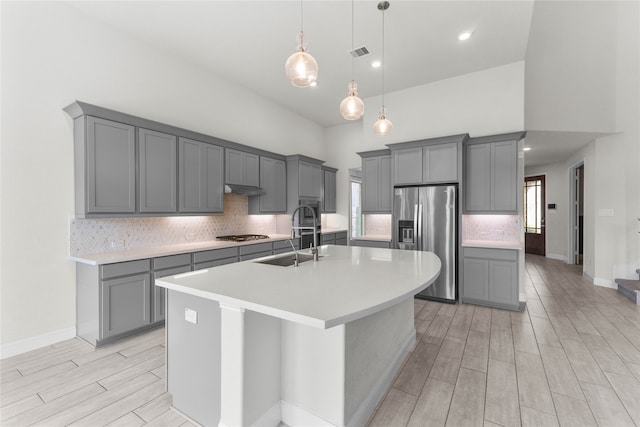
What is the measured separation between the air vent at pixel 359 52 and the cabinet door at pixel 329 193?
2.88 meters

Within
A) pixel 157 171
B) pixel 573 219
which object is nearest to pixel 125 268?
pixel 157 171

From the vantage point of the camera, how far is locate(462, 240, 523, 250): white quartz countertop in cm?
395

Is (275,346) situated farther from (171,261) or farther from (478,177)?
(478,177)

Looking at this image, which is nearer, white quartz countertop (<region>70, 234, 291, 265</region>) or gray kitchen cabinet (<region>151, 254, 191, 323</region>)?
white quartz countertop (<region>70, 234, 291, 265</region>)

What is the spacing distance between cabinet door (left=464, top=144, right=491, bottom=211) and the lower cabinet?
2.39 feet

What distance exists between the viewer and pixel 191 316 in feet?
5.85

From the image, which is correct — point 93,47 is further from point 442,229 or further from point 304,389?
point 442,229

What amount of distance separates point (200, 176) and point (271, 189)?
4.94ft

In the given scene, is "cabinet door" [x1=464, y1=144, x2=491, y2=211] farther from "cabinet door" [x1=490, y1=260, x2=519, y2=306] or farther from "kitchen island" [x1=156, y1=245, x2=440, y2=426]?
"kitchen island" [x1=156, y1=245, x2=440, y2=426]

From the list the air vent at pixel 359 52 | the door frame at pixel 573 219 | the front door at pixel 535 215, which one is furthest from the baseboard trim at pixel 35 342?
the front door at pixel 535 215

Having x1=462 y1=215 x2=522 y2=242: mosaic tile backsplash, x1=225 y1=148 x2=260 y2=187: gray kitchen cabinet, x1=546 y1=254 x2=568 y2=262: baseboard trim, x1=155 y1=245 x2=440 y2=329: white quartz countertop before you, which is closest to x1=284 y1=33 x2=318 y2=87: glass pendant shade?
x1=155 y1=245 x2=440 y2=329: white quartz countertop

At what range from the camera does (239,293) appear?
1533 mm

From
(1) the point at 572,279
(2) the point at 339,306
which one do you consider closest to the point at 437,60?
(2) the point at 339,306

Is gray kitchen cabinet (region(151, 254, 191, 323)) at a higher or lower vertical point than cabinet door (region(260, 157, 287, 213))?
lower
